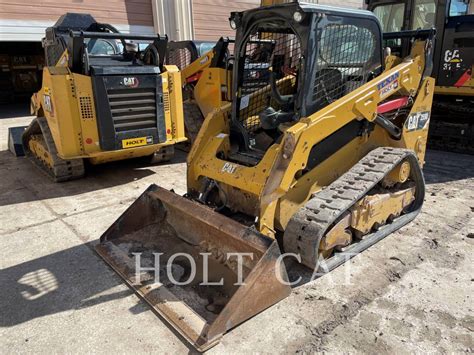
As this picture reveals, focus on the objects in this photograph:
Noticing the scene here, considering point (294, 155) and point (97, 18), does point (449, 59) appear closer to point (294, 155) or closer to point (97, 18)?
point (294, 155)

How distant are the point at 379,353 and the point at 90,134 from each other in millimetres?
4443

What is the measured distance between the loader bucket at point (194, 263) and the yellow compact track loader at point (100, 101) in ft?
6.85

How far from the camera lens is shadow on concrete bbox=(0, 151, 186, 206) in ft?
17.6

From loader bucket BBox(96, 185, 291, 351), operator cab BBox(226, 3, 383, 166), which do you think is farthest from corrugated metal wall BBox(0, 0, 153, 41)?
loader bucket BBox(96, 185, 291, 351)

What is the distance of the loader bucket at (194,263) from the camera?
263 cm

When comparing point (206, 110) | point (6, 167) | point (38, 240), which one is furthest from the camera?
point (206, 110)

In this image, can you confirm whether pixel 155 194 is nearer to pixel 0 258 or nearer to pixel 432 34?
pixel 0 258

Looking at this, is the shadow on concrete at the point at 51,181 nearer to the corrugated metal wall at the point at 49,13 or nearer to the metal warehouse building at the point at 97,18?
the corrugated metal wall at the point at 49,13

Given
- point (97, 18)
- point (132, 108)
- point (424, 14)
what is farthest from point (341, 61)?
point (97, 18)

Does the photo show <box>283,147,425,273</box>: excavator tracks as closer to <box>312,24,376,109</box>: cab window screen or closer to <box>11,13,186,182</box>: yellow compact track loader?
<box>312,24,376,109</box>: cab window screen

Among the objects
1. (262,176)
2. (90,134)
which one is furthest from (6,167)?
(262,176)

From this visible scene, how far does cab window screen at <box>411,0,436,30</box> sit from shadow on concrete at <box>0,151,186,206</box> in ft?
15.7

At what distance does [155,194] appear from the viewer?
374 centimetres

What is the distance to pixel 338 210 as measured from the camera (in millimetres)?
3076
